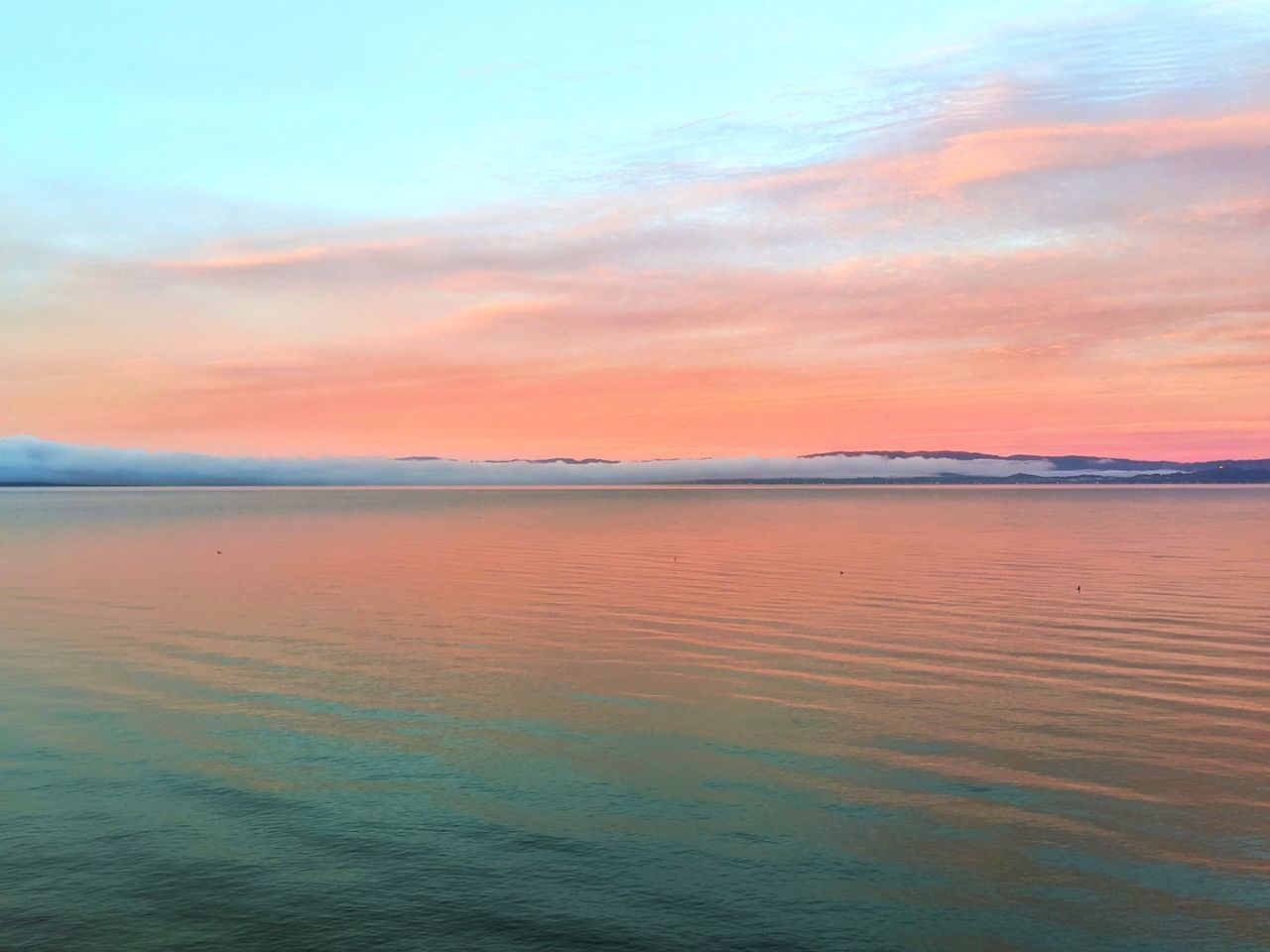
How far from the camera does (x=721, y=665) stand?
1420 inches

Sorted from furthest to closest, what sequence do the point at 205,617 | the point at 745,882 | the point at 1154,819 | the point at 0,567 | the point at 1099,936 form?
the point at 0,567 → the point at 205,617 → the point at 1154,819 → the point at 745,882 → the point at 1099,936

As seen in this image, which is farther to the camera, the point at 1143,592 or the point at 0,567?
the point at 0,567

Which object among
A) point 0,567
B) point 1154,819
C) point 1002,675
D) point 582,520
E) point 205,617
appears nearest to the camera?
point 1154,819

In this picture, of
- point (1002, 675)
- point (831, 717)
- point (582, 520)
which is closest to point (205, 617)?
point (831, 717)

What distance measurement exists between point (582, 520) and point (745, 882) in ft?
448

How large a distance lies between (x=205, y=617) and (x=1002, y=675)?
116 feet

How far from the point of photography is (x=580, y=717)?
28797 millimetres


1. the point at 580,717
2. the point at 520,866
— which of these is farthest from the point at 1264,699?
the point at 520,866

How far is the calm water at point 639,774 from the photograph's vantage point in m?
16.6

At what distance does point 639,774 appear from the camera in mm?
23609

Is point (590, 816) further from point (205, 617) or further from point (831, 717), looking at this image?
point (205, 617)

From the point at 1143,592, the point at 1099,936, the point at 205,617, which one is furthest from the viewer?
the point at 1143,592

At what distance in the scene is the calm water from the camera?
54.3ft

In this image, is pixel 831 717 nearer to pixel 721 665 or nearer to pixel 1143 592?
pixel 721 665
